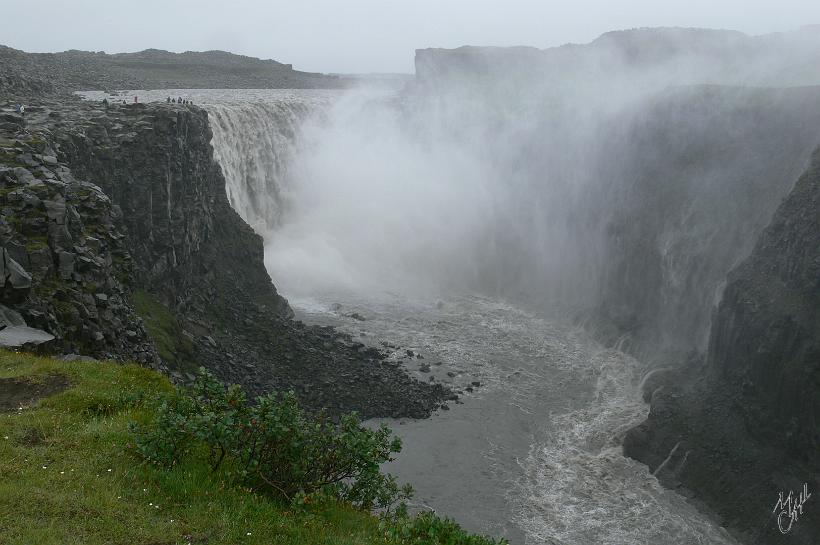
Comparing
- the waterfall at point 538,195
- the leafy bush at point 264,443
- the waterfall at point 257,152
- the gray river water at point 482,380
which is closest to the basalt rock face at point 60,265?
the leafy bush at point 264,443

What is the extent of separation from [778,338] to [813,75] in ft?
124

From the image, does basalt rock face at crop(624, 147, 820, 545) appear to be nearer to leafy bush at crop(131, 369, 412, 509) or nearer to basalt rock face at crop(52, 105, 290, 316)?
leafy bush at crop(131, 369, 412, 509)

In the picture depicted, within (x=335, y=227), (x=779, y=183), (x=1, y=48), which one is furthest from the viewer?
(x=1, y=48)

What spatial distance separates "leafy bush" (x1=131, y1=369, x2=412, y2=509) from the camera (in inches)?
423

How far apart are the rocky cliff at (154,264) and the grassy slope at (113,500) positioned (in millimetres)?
6168

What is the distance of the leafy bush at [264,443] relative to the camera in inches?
423

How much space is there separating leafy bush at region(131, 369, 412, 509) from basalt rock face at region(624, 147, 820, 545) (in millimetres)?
20797

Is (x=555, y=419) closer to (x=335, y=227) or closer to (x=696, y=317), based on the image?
(x=696, y=317)

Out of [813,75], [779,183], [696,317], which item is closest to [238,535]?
[696,317]

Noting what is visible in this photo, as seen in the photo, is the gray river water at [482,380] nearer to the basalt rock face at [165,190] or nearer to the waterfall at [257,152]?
the waterfall at [257,152]

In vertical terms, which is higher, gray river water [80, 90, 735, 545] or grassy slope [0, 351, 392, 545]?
grassy slope [0, 351, 392, 545]

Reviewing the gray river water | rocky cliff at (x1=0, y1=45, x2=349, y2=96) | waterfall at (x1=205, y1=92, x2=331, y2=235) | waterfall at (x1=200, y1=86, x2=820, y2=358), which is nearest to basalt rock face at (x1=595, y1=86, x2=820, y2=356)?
waterfall at (x1=200, y1=86, x2=820, y2=358)

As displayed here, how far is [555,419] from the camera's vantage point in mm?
34500

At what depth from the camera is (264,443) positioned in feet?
36.1
